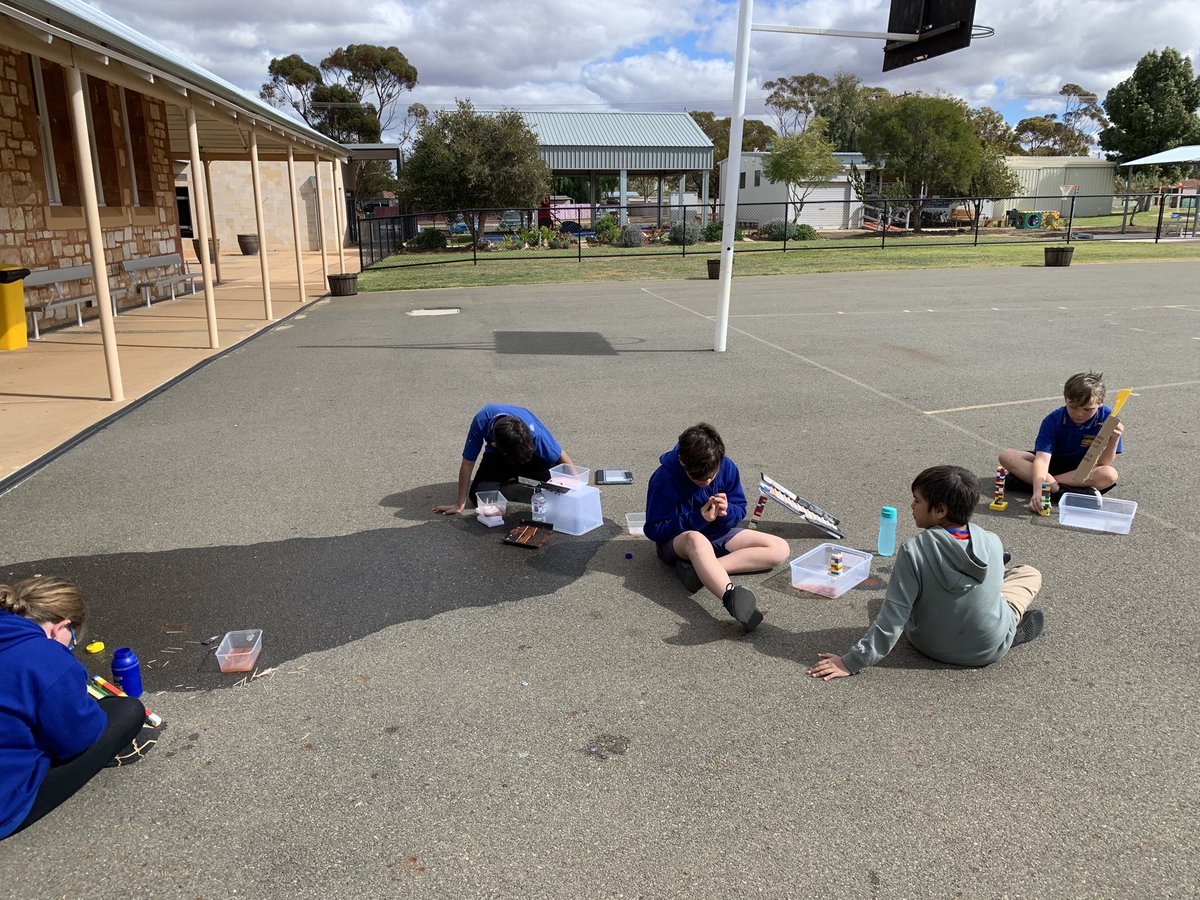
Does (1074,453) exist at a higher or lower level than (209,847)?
higher

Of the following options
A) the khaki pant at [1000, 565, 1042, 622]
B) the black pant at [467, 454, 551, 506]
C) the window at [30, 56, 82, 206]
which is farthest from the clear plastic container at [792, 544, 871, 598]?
the window at [30, 56, 82, 206]

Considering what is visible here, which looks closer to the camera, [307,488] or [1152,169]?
[307,488]

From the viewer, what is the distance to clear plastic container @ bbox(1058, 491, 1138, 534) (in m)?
5.34

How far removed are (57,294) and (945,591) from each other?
49.2 ft

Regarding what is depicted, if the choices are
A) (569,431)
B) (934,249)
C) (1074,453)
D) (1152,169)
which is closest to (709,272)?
(934,249)

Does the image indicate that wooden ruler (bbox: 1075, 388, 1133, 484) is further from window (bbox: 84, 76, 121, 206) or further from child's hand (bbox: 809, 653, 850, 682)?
window (bbox: 84, 76, 121, 206)

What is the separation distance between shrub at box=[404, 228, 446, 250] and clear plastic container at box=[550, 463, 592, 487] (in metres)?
32.2

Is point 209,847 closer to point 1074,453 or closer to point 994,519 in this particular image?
point 994,519

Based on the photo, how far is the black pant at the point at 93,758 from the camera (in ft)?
9.40

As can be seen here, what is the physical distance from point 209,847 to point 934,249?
32.3 m

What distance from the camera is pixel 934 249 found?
102 ft

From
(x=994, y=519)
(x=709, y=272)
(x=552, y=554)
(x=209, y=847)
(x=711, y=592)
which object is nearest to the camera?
(x=209, y=847)

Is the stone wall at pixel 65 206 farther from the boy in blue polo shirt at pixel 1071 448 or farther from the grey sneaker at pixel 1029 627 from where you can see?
the grey sneaker at pixel 1029 627

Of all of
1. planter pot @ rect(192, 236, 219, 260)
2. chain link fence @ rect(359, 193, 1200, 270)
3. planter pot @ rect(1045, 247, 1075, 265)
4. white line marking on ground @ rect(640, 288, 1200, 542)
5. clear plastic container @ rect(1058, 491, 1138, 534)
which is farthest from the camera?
chain link fence @ rect(359, 193, 1200, 270)
